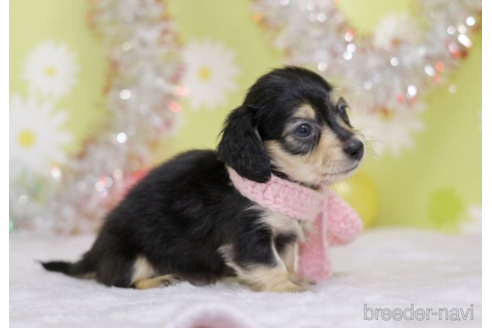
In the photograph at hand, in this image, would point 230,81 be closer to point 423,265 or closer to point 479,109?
point 479,109

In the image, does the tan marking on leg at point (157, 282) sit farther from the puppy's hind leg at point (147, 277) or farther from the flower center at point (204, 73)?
the flower center at point (204, 73)

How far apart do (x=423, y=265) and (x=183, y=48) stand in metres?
2.53

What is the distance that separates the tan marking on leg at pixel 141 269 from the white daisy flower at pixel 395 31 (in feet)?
7.95

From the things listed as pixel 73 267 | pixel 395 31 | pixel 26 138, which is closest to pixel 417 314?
pixel 73 267

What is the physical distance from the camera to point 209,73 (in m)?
4.94

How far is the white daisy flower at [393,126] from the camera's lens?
4.61 meters

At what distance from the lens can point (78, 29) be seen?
4641 millimetres

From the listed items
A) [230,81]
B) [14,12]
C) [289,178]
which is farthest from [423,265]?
[14,12]

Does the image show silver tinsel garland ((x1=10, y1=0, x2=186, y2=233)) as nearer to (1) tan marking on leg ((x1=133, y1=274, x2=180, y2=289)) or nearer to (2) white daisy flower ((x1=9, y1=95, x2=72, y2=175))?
(2) white daisy flower ((x1=9, y1=95, x2=72, y2=175))

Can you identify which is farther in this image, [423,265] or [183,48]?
[183,48]

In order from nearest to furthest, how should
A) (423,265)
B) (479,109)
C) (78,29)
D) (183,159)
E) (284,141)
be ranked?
(284,141) → (183,159) → (423,265) → (479,109) → (78,29)

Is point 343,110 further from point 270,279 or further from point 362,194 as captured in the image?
point 362,194

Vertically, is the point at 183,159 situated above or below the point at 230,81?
below

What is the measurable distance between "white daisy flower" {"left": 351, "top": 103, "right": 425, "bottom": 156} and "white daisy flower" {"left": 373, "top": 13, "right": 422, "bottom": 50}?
1.59ft
